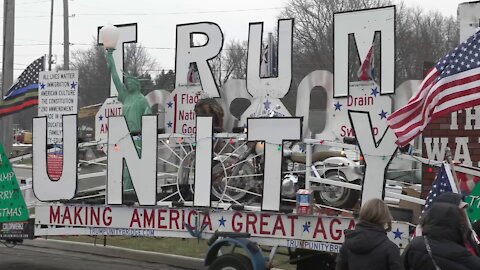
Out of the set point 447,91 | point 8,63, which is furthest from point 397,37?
point 447,91

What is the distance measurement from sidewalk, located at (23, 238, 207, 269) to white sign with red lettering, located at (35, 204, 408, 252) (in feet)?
8.11

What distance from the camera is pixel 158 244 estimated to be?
12.6m

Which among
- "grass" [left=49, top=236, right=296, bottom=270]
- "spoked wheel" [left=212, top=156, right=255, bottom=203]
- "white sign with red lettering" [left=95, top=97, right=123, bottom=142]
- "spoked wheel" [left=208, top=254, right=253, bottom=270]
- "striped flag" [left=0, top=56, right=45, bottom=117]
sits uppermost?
"striped flag" [left=0, top=56, right=45, bottom=117]

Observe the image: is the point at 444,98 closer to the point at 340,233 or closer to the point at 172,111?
the point at 340,233

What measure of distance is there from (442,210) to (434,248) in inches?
9.5

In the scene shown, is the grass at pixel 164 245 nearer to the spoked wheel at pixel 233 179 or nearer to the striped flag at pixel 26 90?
the striped flag at pixel 26 90

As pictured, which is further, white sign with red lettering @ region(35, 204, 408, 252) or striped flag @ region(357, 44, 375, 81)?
striped flag @ region(357, 44, 375, 81)

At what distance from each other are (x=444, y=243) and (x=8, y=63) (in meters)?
13.3

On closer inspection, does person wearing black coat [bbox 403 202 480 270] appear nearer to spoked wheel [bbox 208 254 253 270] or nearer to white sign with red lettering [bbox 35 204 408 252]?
white sign with red lettering [bbox 35 204 408 252]

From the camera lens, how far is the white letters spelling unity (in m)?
7.07

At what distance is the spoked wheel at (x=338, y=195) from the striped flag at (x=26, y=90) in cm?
482

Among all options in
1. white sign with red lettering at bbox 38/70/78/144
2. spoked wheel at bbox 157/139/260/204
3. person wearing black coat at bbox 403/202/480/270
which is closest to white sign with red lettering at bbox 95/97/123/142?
white sign with red lettering at bbox 38/70/78/144

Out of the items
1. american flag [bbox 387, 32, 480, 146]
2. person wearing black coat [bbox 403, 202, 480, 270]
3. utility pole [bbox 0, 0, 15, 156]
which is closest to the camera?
person wearing black coat [bbox 403, 202, 480, 270]

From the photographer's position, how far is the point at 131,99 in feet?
30.6
